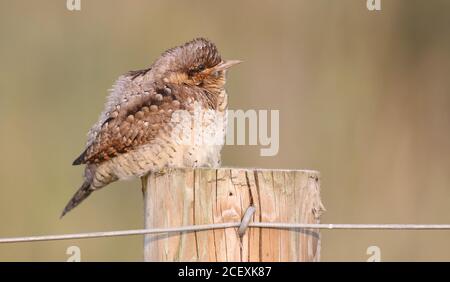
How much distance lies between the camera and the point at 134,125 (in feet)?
13.5

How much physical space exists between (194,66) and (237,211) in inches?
63.3

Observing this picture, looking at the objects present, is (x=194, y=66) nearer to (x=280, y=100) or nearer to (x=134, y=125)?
(x=134, y=125)

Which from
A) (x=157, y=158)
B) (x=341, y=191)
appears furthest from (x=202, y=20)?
(x=157, y=158)

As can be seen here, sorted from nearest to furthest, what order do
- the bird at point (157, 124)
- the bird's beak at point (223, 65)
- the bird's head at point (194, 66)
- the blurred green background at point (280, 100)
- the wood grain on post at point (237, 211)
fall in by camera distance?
the wood grain on post at point (237, 211) < the bird at point (157, 124) < the bird's head at point (194, 66) < the bird's beak at point (223, 65) < the blurred green background at point (280, 100)

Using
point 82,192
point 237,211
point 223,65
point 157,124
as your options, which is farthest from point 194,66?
point 237,211

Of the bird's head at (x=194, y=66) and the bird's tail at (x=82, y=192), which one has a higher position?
the bird's head at (x=194, y=66)

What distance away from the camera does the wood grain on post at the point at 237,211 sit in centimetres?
294

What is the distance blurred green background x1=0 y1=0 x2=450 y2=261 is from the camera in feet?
19.2

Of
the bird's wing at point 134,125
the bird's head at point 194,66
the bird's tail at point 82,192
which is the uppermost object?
the bird's head at point 194,66

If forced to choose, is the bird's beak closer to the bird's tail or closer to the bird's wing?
the bird's wing

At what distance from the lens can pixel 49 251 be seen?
577cm

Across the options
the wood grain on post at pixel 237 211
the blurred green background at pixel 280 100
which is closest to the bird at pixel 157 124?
the wood grain on post at pixel 237 211

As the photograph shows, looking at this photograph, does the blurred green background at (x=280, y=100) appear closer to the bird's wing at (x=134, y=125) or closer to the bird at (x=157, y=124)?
the bird at (x=157, y=124)

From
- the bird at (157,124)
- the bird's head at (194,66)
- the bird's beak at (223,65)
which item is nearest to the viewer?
the bird at (157,124)
